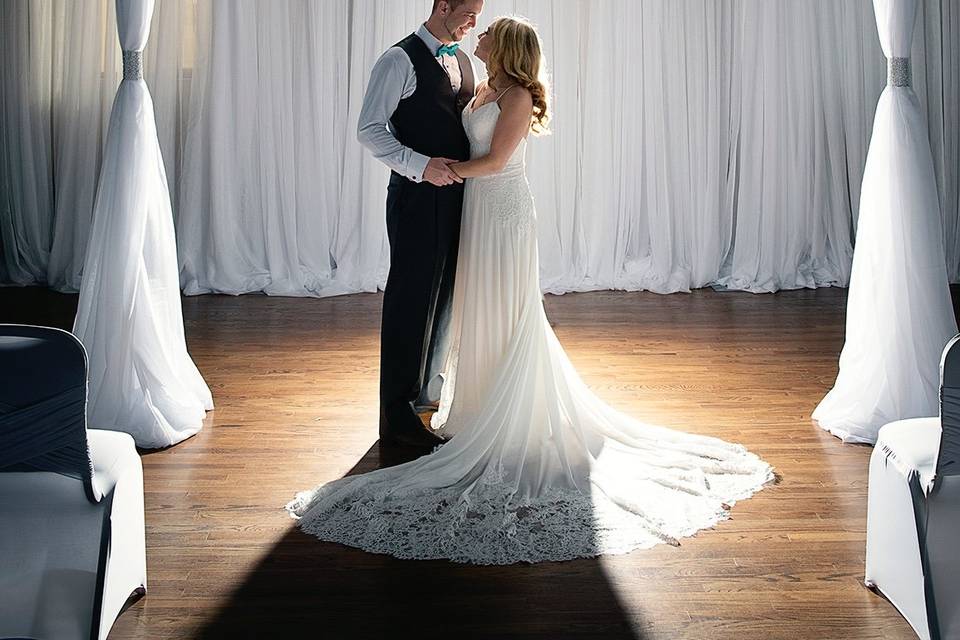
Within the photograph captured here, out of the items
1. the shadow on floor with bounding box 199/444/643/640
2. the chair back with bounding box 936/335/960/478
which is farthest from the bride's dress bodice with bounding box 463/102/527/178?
the chair back with bounding box 936/335/960/478

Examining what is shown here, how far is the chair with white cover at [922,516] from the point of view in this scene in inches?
96.0

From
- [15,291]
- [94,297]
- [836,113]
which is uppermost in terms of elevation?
[836,113]

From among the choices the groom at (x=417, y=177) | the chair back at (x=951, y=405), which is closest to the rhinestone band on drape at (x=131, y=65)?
the groom at (x=417, y=177)

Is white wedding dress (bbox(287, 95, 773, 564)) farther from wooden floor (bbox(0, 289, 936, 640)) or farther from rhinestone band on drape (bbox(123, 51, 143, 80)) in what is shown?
rhinestone band on drape (bbox(123, 51, 143, 80))

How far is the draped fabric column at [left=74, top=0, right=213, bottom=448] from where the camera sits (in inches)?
164

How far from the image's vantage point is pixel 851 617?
2.76 metres

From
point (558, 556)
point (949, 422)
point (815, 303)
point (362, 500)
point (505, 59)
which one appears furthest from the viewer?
point (815, 303)

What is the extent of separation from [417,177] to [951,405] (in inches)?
84.1

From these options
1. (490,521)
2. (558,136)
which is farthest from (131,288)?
(558,136)

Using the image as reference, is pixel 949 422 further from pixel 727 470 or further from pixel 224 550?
pixel 224 550

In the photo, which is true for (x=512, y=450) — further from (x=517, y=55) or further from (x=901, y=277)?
(x=901, y=277)

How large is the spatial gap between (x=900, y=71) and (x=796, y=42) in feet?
11.9

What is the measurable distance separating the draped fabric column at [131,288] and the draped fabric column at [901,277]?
2515 millimetres

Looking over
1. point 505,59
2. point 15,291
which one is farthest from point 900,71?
point 15,291
